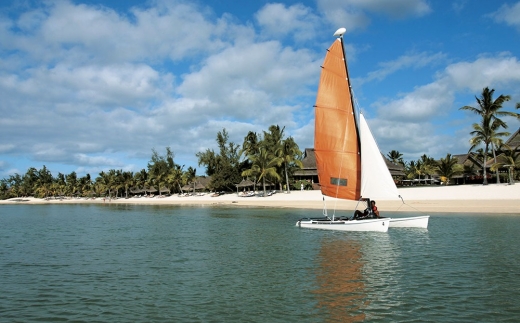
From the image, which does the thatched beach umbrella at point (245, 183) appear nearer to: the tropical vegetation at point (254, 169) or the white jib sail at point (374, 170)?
the tropical vegetation at point (254, 169)

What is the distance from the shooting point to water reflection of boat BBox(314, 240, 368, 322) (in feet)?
33.7

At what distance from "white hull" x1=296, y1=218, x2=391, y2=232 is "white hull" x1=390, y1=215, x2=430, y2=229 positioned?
1233 millimetres

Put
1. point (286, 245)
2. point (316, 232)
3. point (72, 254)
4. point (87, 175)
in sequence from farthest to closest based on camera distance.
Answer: point (87, 175)
point (316, 232)
point (286, 245)
point (72, 254)

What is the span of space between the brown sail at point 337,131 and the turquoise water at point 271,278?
3.95m

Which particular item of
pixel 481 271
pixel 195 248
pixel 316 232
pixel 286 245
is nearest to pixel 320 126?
pixel 316 232

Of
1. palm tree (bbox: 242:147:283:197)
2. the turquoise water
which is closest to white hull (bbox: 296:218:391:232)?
the turquoise water

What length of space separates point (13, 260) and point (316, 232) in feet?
54.9

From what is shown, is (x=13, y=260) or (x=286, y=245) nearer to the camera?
(x=13, y=260)

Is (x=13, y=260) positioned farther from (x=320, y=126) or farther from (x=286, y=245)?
(x=320, y=126)

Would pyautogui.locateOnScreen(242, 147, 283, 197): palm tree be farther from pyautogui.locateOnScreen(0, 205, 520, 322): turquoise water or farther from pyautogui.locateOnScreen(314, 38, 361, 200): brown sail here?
pyautogui.locateOnScreen(0, 205, 520, 322): turquoise water

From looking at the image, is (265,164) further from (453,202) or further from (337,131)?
(337,131)

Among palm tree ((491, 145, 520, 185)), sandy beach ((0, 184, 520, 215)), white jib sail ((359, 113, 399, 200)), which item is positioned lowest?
sandy beach ((0, 184, 520, 215))

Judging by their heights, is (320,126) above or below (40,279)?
above

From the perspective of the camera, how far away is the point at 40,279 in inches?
569
